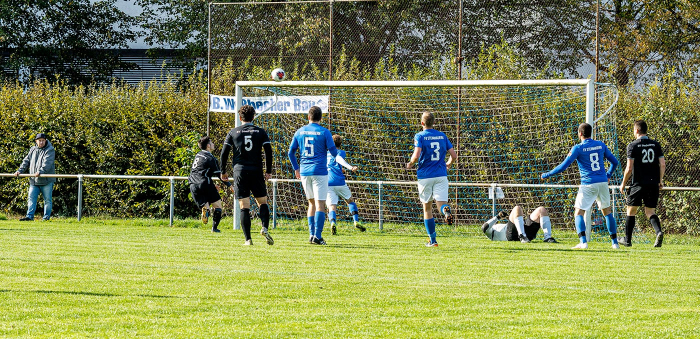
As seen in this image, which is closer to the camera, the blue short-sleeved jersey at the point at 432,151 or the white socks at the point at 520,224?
the blue short-sleeved jersey at the point at 432,151

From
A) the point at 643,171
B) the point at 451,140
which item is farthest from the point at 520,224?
the point at 451,140

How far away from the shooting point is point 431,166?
11883mm

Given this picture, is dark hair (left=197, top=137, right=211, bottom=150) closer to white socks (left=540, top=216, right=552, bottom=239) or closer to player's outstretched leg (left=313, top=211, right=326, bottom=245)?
player's outstretched leg (left=313, top=211, right=326, bottom=245)

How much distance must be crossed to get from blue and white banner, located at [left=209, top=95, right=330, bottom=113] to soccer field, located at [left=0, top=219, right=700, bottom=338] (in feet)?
13.3

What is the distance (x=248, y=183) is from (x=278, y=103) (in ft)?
14.7

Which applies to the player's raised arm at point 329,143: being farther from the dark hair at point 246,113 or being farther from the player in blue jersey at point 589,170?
the player in blue jersey at point 589,170

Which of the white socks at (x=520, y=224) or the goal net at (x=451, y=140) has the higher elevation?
the goal net at (x=451, y=140)

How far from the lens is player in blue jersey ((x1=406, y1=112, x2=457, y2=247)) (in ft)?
38.8

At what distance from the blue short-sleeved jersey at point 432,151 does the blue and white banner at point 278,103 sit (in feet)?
12.8

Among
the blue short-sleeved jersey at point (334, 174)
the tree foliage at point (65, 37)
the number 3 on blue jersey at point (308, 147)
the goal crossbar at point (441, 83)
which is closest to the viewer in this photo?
the number 3 on blue jersey at point (308, 147)

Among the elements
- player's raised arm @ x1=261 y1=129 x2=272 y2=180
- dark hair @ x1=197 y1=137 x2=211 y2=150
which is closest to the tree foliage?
dark hair @ x1=197 y1=137 x2=211 y2=150

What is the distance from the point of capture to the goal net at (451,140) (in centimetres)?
1573

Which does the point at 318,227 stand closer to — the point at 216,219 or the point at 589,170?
the point at 216,219

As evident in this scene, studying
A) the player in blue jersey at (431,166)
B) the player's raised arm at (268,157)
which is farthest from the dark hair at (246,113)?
the player in blue jersey at (431,166)
